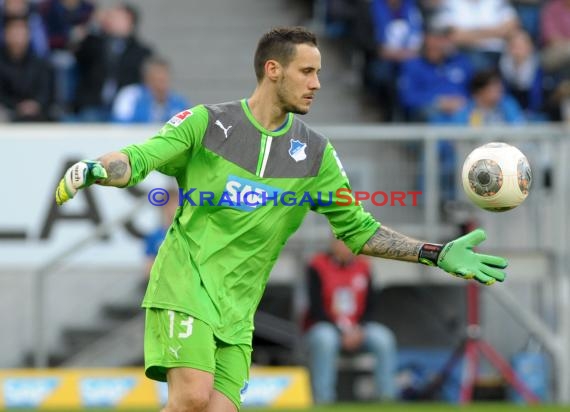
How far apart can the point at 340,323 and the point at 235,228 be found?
6520 mm

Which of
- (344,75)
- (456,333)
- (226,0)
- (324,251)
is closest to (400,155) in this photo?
(324,251)

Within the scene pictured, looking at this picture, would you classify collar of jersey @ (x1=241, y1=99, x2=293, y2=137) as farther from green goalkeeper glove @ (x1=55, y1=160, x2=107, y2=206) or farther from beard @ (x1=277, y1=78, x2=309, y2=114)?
green goalkeeper glove @ (x1=55, y1=160, x2=107, y2=206)

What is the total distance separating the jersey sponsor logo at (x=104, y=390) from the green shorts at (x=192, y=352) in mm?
5991

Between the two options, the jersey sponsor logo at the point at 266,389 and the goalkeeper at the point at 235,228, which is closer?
the goalkeeper at the point at 235,228

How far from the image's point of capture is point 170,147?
704 cm

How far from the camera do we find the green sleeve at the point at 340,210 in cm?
757

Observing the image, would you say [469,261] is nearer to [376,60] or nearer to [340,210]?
[340,210]

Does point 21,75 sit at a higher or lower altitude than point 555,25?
lower

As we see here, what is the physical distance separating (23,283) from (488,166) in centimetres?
715

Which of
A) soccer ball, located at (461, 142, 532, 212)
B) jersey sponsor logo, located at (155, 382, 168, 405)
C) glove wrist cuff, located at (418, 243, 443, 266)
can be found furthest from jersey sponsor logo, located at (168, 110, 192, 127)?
jersey sponsor logo, located at (155, 382, 168, 405)

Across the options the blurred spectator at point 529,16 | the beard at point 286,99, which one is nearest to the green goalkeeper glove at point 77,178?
the beard at point 286,99

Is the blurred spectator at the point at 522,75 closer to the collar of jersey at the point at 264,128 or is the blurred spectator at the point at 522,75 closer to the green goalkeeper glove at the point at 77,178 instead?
the collar of jersey at the point at 264,128

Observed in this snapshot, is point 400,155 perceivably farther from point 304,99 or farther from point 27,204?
point 304,99

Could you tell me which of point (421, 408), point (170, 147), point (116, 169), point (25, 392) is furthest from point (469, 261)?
point (25, 392)
